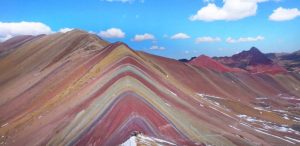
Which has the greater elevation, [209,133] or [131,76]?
[131,76]

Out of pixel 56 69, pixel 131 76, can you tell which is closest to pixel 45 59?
pixel 56 69

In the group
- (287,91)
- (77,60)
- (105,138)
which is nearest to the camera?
(105,138)

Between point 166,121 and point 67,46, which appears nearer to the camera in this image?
point 166,121

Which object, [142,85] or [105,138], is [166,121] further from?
[142,85]

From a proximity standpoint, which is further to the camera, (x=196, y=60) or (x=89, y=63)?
(x=196, y=60)

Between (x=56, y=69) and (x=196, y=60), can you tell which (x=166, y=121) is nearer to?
(x=56, y=69)

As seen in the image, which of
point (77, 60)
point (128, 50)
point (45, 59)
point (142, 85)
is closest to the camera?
point (142, 85)

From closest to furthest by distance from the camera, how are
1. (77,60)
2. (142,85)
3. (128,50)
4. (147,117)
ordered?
(147,117), (142,85), (128,50), (77,60)

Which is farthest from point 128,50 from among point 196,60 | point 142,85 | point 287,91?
point 287,91

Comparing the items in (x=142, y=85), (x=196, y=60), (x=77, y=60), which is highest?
(x=196, y=60)
